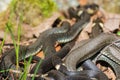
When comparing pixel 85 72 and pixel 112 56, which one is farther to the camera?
pixel 112 56

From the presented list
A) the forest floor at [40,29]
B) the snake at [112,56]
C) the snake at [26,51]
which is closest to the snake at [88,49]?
the snake at [112,56]

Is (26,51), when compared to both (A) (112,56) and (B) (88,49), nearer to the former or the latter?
(B) (88,49)

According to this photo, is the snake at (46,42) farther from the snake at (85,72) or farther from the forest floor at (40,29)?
the snake at (85,72)

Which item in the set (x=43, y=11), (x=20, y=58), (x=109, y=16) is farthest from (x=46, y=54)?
(x=109, y=16)

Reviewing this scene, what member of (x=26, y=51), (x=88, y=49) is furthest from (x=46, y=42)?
(x=88, y=49)

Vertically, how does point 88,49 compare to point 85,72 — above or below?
above

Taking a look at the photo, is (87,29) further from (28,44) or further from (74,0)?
(74,0)

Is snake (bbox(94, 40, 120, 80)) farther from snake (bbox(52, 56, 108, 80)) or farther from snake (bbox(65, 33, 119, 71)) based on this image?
snake (bbox(52, 56, 108, 80))

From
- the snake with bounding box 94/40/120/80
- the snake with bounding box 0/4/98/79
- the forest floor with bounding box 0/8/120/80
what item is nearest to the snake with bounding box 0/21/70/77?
the snake with bounding box 0/4/98/79

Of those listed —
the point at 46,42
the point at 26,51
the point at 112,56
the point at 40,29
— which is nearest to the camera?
the point at 112,56
